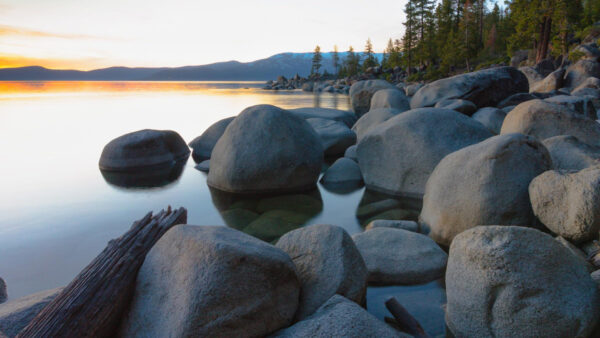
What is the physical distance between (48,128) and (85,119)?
336 cm

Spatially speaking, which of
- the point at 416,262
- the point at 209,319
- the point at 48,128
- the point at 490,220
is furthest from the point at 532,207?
the point at 48,128

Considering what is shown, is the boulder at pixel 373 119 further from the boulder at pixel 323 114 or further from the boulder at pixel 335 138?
the boulder at pixel 323 114

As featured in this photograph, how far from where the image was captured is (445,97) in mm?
11703

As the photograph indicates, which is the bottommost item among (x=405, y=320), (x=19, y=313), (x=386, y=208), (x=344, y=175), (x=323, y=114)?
(x=386, y=208)

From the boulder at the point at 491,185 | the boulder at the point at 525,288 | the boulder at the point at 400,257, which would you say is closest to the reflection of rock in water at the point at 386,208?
the boulder at the point at 491,185

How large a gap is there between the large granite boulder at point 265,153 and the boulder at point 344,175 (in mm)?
829

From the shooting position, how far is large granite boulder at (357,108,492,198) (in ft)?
21.7

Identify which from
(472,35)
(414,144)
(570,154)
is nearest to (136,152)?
(414,144)

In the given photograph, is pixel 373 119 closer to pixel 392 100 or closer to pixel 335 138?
pixel 335 138

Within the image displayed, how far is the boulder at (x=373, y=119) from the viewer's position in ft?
34.5

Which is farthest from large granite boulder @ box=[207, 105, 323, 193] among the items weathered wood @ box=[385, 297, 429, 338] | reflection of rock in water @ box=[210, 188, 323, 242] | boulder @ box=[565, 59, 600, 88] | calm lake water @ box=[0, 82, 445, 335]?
boulder @ box=[565, 59, 600, 88]

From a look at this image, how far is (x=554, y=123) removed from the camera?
6.15 metres

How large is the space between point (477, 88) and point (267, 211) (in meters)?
8.35

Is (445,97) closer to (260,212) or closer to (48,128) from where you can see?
(260,212)
